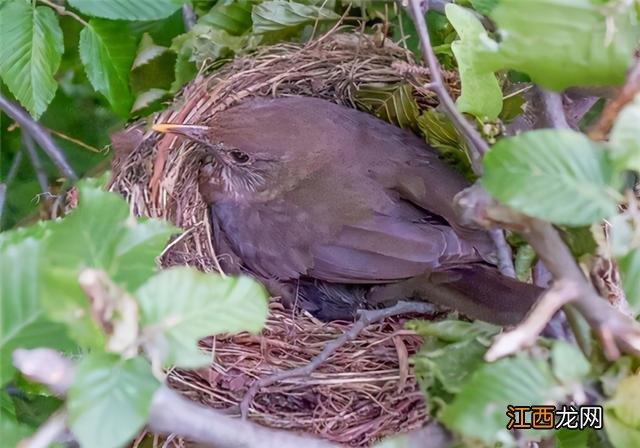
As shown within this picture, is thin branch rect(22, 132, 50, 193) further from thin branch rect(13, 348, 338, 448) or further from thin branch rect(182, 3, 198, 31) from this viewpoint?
thin branch rect(13, 348, 338, 448)

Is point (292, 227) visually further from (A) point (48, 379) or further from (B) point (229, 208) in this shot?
(A) point (48, 379)

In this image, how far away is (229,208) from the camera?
268cm

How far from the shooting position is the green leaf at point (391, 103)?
8.61 feet

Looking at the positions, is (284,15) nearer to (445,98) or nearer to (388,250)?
(388,250)

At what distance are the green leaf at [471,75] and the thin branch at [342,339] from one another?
2.74 feet

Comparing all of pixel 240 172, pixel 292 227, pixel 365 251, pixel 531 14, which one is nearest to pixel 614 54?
pixel 531 14

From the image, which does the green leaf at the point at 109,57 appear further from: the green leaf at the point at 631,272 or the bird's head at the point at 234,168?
the green leaf at the point at 631,272

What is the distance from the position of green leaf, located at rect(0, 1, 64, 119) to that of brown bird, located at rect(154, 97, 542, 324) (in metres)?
0.48

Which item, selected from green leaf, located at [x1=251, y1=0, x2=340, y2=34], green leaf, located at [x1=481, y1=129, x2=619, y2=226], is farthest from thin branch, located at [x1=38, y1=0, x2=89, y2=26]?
green leaf, located at [x1=481, y1=129, x2=619, y2=226]

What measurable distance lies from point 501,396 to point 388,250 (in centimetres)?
129

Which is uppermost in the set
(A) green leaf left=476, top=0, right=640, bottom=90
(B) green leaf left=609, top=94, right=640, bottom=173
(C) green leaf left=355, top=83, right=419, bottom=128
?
(A) green leaf left=476, top=0, right=640, bottom=90

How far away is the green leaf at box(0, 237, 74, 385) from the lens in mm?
1033

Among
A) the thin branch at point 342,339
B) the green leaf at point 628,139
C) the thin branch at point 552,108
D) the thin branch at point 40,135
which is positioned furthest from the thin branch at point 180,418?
the thin branch at point 40,135

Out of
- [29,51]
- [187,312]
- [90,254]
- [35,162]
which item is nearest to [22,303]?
[90,254]
